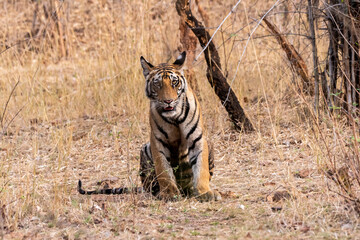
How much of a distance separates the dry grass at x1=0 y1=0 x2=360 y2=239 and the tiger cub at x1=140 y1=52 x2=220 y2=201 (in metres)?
0.18

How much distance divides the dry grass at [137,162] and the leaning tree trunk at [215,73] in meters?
0.22

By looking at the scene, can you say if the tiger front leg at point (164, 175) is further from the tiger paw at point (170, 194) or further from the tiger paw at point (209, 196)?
the tiger paw at point (209, 196)

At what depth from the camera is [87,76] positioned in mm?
8375

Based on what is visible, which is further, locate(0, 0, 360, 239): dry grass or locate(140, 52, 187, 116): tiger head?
locate(140, 52, 187, 116): tiger head

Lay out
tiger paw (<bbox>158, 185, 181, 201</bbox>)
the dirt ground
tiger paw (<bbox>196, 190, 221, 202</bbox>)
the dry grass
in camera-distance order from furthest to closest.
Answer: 1. tiger paw (<bbox>158, 185, 181, 201</bbox>)
2. tiger paw (<bbox>196, 190, 221, 202</bbox>)
3. the dry grass
4. the dirt ground

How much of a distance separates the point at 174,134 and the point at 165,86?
0.41 metres

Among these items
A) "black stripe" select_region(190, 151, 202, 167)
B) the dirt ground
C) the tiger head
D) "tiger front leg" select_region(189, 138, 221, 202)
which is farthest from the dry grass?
the tiger head

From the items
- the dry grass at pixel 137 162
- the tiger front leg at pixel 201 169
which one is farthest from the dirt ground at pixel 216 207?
the tiger front leg at pixel 201 169

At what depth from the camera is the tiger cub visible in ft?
14.6

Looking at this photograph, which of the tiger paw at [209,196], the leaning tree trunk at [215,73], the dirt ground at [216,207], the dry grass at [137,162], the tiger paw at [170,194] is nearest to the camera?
the dirt ground at [216,207]

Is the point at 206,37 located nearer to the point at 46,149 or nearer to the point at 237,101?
the point at 237,101

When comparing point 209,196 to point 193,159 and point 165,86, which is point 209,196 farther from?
point 165,86

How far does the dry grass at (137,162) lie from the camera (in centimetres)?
356

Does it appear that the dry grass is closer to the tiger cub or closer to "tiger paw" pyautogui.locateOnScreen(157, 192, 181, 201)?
"tiger paw" pyautogui.locateOnScreen(157, 192, 181, 201)
